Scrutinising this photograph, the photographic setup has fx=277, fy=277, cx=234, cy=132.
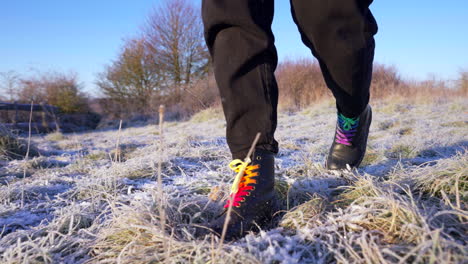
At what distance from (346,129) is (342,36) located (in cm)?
50

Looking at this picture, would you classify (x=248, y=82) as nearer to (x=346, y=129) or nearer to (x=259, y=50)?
(x=259, y=50)

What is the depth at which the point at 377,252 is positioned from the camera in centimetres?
52

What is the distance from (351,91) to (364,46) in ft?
0.54

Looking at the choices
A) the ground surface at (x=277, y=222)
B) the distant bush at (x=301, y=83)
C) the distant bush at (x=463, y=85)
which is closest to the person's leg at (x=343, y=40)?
the ground surface at (x=277, y=222)

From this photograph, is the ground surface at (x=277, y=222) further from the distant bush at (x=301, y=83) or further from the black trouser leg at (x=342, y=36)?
the distant bush at (x=301, y=83)

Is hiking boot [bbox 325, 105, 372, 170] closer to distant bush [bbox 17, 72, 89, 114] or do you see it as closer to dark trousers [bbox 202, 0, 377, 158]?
dark trousers [bbox 202, 0, 377, 158]

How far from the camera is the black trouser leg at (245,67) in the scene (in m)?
0.86

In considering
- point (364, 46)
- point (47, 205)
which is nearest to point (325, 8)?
point (364, 46)

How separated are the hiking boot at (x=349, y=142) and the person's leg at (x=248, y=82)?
477 mm

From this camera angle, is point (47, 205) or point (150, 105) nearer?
point (47, 205)

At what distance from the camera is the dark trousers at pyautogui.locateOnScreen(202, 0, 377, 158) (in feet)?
2.77

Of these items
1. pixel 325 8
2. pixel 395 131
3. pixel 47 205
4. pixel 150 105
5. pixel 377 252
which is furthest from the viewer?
pixel 150 105

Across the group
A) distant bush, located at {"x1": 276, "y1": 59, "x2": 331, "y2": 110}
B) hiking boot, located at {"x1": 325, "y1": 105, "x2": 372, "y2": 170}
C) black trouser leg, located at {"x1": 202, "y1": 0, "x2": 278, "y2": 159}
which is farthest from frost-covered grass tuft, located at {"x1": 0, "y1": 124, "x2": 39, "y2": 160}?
distant bush, located at {"x1": 276, "y1": 59, "x2": 331, "y2": 110}

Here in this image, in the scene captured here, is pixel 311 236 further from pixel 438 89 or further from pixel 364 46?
pixel 438 89
